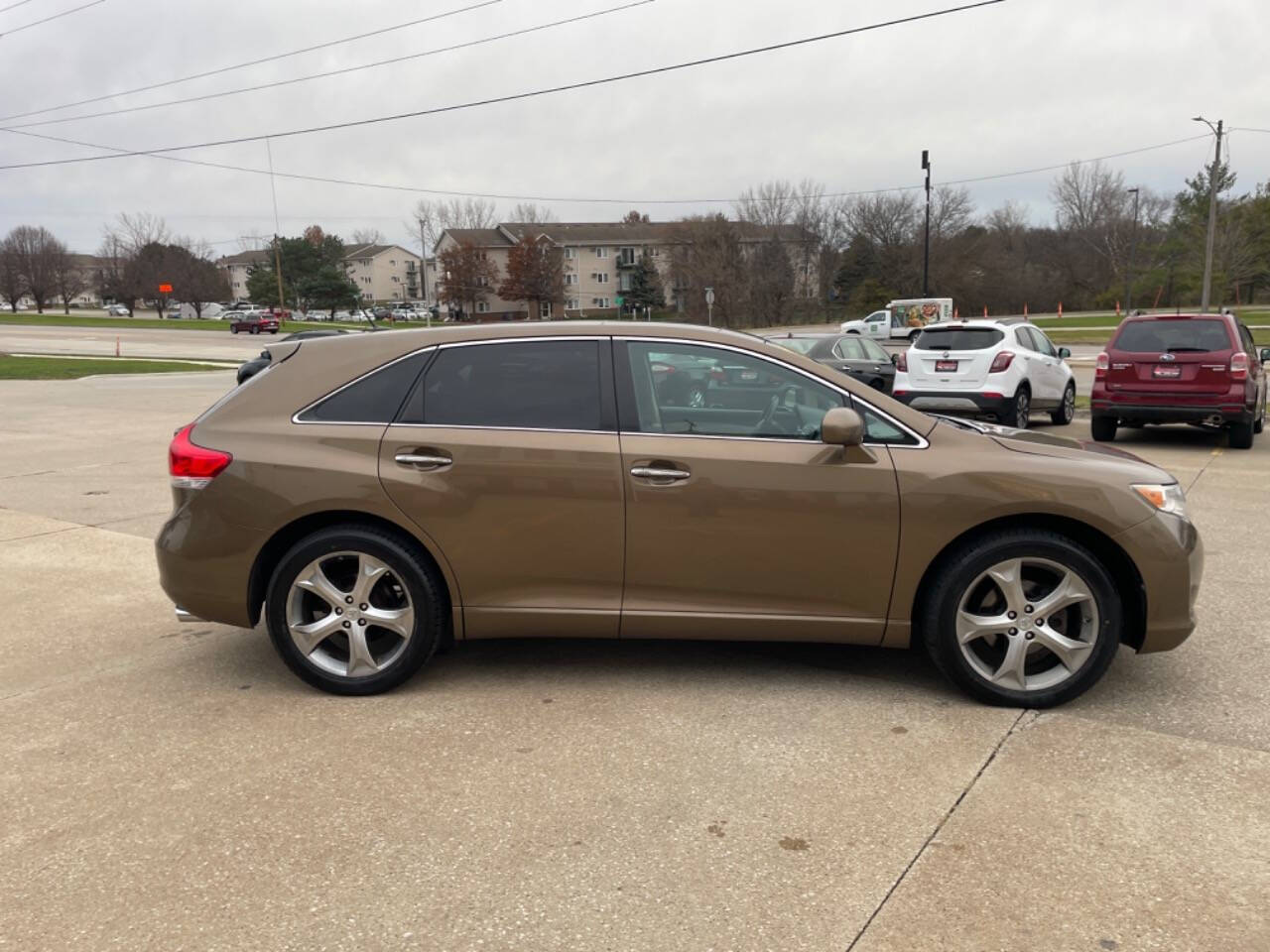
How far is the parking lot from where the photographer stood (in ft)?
8.64

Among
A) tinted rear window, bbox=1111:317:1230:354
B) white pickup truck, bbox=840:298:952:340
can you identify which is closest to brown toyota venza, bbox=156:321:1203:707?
tinted rear window, bbox=1111:317:1230:354

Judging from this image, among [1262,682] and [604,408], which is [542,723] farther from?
[1262,682]

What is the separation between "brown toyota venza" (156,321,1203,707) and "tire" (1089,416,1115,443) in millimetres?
8470

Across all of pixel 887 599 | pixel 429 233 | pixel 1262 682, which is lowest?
pixel 1262 682

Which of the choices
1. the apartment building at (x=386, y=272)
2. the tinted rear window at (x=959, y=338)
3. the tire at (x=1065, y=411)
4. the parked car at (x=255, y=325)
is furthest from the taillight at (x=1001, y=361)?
the apartment building at (x=386, y=272)

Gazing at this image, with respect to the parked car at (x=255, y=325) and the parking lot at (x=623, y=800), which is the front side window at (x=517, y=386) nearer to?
the parking lot at (x=623, y=800)

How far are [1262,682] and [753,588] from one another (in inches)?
93.7

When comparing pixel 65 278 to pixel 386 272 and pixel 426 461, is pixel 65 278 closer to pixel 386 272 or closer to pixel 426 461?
pixel 386 272

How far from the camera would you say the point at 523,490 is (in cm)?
403

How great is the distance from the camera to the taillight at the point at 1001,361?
12648mm

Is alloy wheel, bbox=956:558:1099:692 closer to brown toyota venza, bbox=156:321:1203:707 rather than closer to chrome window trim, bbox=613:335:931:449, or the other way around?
brown toyota venza, bbox=156:321:1203:707

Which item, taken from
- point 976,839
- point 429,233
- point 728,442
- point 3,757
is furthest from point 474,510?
point 429,233

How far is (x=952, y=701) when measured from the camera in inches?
161

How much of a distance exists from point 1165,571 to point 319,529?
360 cm
